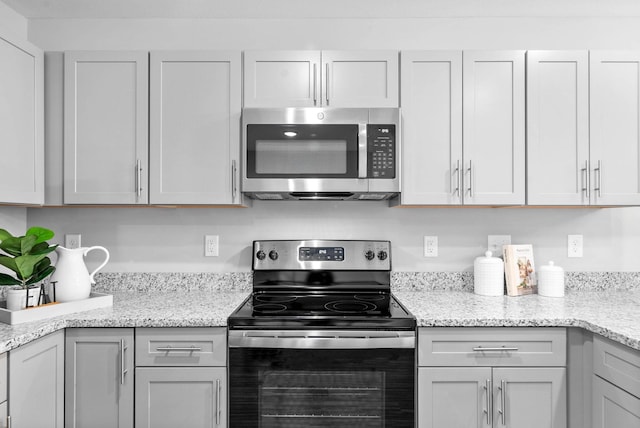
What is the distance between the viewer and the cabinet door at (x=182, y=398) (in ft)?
5.28

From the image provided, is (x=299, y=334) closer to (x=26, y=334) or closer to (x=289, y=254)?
(x=289, y=254)

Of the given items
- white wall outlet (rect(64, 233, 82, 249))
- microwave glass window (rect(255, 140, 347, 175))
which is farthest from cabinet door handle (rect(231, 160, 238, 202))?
white wall outlet (rect(64, 233, 82, 249))

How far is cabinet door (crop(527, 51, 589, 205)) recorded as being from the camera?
194 centimetres

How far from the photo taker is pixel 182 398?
161 cm

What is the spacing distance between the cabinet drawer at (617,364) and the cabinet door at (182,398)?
56.9 inches

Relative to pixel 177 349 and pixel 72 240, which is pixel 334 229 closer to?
pixel 177 349

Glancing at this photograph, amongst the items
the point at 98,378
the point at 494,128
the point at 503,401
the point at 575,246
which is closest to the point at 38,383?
the point at 98,378

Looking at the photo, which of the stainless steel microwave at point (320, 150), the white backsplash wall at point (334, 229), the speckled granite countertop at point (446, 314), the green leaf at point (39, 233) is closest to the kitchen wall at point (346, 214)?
the white backsplash wall at point (334, 229)

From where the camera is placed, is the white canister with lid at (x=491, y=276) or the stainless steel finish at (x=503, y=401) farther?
the white canister with lid at (x=491, y=276)

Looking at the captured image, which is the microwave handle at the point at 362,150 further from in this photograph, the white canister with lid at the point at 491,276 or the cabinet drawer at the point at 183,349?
the cabinet drawer at the point at 183,349

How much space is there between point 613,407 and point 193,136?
6.72 ft

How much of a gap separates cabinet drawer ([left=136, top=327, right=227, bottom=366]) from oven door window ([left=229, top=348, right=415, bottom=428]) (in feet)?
0.24

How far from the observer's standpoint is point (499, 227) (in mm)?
2279

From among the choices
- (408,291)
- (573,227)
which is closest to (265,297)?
(408,291)
